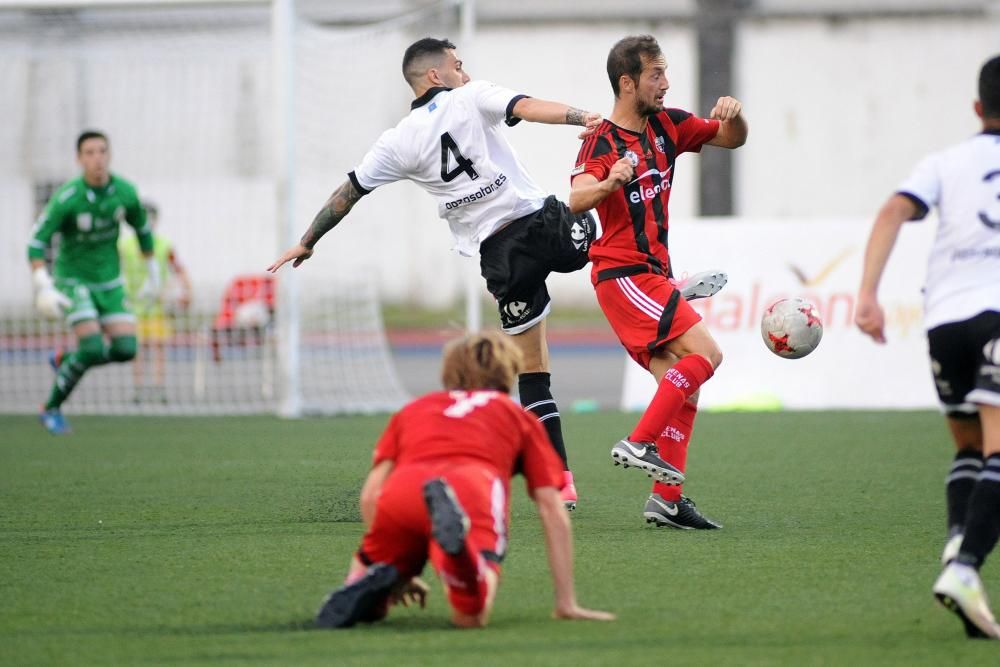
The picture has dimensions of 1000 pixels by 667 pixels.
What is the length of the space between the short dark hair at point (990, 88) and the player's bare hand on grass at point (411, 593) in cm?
225

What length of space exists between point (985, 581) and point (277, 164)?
8688 millimetres

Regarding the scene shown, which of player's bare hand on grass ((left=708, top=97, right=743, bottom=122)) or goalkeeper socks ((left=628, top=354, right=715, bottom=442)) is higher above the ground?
player's bare hand on grass ((left=708, top=97, right=743, bottom=122))

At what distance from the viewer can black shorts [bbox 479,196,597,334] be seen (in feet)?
23.6

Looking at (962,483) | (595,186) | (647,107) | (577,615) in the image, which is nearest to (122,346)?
(647,107)

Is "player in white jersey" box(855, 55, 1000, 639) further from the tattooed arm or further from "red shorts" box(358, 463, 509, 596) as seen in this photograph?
the tattooed arm

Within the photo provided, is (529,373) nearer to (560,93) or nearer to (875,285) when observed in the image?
(875,285)

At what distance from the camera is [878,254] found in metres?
4.25

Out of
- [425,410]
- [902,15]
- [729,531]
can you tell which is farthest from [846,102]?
[425,410]

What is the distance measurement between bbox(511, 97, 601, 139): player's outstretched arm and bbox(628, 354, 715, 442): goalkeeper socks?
1116mm

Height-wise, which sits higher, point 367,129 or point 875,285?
point 367,129

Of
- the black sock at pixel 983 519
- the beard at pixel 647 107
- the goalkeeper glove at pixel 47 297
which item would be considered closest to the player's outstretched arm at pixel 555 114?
the beard at pixel 647 107

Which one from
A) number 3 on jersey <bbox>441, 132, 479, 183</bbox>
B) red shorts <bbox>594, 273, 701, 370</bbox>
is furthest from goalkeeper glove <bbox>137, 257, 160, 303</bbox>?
red shorts <bbox>594, 273, 701, 370</bbox>

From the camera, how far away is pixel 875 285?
4.24 meters

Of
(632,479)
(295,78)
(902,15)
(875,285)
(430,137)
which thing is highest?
(902,15)
